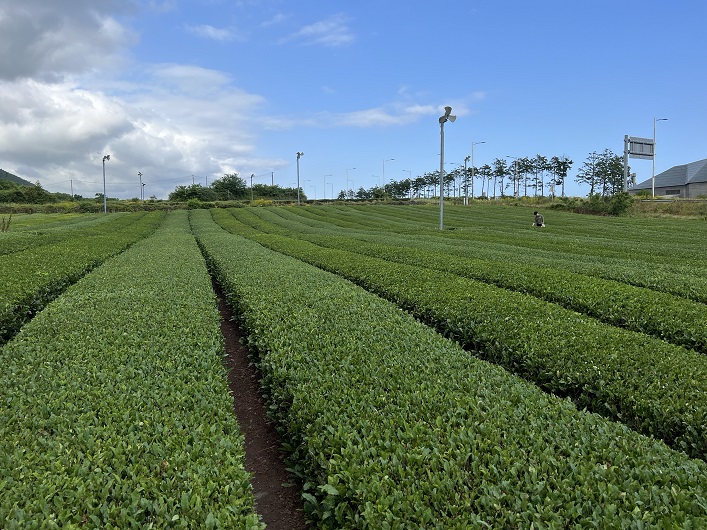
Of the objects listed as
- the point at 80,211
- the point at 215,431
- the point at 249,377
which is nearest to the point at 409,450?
the point at 215,431

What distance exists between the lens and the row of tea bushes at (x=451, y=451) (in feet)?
9.46

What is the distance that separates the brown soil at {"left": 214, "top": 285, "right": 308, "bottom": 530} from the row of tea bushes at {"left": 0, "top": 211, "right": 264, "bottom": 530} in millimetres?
641

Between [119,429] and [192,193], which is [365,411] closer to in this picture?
[119,429]

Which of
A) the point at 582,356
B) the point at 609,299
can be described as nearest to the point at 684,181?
the point at 609,299

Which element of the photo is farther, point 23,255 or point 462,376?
point 23,255

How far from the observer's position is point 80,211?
6738cm

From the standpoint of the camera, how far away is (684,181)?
83.9 metres

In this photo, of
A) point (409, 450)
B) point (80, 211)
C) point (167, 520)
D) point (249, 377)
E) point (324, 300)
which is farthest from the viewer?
point (80, 211)

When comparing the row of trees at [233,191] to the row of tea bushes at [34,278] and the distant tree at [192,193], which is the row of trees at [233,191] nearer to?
the distant tree at [192,193]

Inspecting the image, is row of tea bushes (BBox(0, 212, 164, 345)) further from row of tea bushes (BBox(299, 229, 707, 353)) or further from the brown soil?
row of tea bushes (BBox(299, 229, 707, 353))

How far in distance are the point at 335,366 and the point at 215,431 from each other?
180 cm

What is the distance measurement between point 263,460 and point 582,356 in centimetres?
427

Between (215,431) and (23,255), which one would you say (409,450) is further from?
(23,255)

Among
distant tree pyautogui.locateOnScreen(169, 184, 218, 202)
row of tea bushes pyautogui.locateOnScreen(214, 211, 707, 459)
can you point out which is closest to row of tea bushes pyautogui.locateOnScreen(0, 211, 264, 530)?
row of tea bushes pyautogui.locateOnScreen(214, 211, 707, 459)
